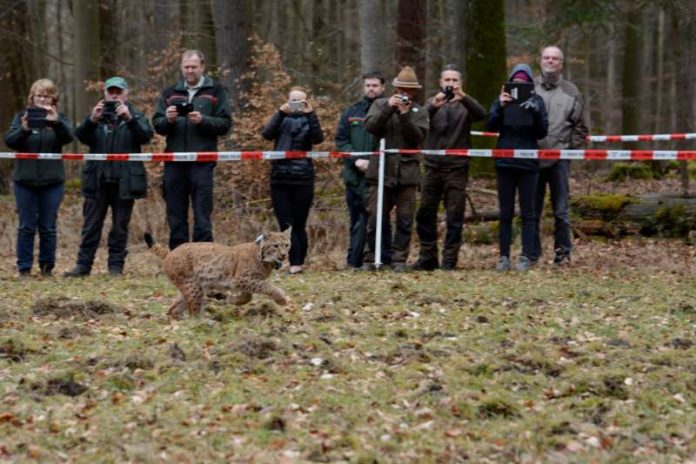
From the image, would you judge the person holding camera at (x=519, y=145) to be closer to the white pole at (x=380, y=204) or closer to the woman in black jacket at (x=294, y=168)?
the white pole at (x=380, y=204)

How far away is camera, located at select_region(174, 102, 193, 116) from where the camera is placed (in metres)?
13.0

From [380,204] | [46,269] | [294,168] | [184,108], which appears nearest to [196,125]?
[184,108]

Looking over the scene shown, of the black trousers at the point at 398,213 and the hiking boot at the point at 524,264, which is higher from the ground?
the black trousers at the point at 398,213

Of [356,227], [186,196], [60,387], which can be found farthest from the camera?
[356,227]

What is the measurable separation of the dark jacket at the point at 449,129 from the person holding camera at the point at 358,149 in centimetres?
68

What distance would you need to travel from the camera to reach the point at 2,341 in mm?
8641

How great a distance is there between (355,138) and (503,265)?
226 centimetres

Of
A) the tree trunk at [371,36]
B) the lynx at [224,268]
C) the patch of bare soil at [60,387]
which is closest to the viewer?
the patch of bare soil at [60,387]

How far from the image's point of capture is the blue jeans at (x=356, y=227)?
13750 mm

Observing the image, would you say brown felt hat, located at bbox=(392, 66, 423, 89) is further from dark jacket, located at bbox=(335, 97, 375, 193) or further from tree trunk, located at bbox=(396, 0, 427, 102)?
tree trunk, located at bbox=(396, 0, 427, 102)

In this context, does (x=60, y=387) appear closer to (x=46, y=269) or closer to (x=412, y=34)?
(x=46, y=269)

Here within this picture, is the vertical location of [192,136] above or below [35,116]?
below

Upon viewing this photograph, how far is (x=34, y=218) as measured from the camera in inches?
524

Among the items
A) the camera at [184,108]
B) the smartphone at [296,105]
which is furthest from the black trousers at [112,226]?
the smartphone at [296,105]
